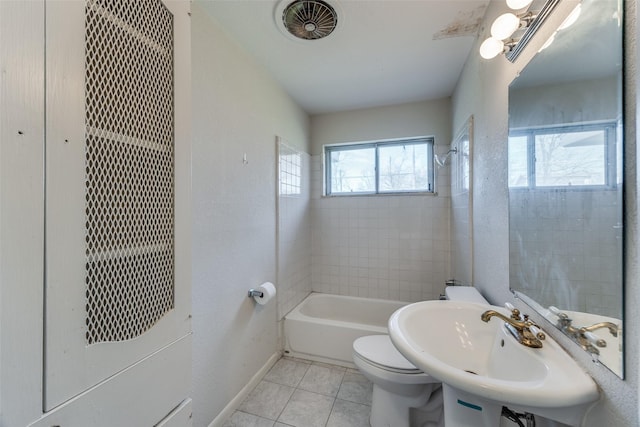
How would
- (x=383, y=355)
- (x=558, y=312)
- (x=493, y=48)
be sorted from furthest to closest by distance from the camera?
(x=383, y=355), (x=493, y=48), (x=558, y=312)

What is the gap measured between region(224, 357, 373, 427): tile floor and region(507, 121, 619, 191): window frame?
1.59m

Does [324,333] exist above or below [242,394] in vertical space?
above

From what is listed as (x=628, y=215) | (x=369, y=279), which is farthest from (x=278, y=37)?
(x=369, y=279)

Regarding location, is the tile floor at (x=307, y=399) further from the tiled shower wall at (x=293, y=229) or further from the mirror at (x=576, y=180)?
the mirror at (x=576, y=180)

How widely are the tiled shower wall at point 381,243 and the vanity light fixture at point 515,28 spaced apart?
1.53 meters

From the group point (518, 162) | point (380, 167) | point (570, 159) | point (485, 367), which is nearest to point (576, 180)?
point (570, 159)

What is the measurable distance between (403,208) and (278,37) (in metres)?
1.85

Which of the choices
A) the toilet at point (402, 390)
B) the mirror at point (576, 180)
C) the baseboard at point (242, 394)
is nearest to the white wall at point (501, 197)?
the mirror at point (576, 180)

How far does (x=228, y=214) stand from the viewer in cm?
160

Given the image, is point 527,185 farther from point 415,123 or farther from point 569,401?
point 415,123

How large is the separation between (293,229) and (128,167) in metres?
1.93

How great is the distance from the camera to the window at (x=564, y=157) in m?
0.65

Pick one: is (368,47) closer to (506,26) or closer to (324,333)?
(506,26)

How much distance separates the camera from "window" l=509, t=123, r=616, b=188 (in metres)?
0.65
